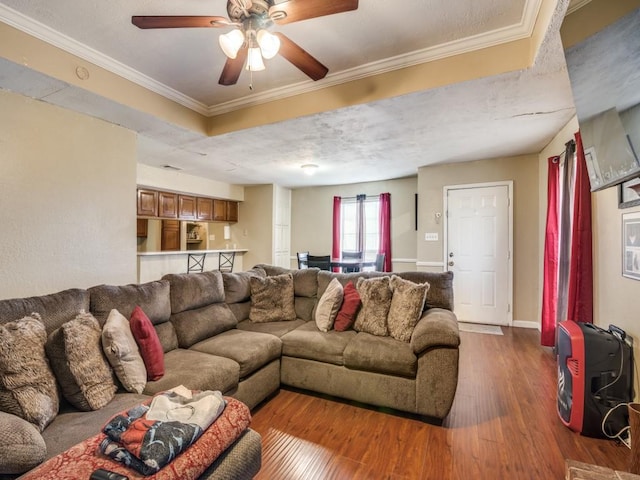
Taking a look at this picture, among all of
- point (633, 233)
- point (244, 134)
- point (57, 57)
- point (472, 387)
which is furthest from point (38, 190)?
point (633, 233)

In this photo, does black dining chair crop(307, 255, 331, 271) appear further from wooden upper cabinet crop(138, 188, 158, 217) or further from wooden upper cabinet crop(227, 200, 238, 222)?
wooden upper cabinet crop(138, 188, 158, 217)

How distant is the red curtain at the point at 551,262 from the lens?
10.8 feet

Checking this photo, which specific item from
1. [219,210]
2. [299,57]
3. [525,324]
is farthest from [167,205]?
[525,324]

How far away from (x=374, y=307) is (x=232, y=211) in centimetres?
486

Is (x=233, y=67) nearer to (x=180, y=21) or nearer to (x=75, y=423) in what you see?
(x=180, y=21)

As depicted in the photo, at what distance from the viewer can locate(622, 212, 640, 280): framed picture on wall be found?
185cm

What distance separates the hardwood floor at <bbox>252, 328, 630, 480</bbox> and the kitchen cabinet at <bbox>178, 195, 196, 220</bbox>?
4.16 metres

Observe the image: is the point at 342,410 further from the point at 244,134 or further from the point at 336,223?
the point at 336,223

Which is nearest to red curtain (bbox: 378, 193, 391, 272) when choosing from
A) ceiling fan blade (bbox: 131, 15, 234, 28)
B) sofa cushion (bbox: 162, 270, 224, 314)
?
sofa cushion (bbox: 162, 270, 224, 314)

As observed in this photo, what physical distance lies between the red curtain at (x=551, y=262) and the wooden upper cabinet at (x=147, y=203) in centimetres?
575

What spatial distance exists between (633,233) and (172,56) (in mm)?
3482

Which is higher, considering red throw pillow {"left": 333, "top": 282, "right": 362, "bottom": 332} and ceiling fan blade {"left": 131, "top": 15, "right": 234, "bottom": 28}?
ceiling fan blade {"left": 131, "top": 15, "right": 234, "bottom": 28}

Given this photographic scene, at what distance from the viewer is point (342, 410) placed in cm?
224

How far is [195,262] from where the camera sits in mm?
5668
